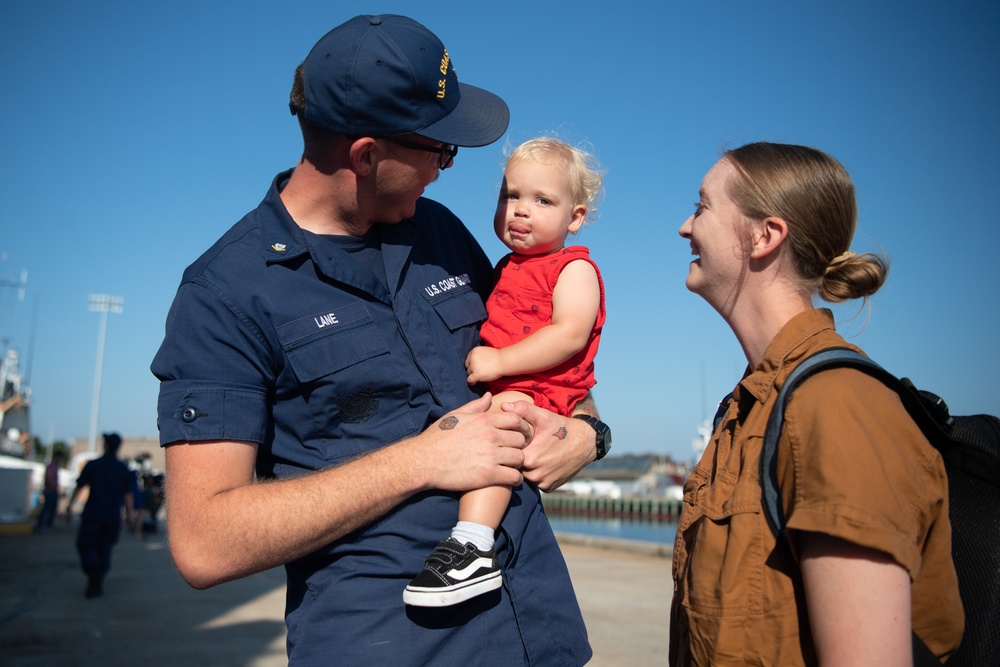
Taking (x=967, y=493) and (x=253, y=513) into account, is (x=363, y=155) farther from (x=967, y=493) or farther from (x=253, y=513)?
(x=967, y=493)

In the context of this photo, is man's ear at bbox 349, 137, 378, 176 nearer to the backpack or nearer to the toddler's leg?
the toddler's leg

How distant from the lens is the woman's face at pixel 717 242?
6.70ft

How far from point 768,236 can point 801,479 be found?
657 millimetres

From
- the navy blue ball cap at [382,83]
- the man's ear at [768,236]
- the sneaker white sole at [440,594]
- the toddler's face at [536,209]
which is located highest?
the navy blue ball cap at [382,83]

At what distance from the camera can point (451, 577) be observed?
2.01 meters

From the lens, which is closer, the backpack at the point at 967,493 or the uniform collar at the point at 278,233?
the backpack at the point at 967,493

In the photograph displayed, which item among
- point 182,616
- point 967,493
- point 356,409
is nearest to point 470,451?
point 356,409

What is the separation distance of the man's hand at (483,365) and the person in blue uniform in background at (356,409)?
0.03 m

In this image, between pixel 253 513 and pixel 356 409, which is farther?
pixel 356 409

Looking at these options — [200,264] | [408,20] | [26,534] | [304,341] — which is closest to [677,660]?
[304,341]

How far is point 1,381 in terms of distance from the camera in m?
35.6

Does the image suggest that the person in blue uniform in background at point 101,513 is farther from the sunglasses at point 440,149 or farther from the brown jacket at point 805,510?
the brown jacket at point 805,510

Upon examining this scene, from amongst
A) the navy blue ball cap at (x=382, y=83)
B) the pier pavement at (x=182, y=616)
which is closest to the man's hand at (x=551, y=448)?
the navy blue ball cap at (x=382, y=83)

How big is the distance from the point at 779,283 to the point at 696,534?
0.64 meters
